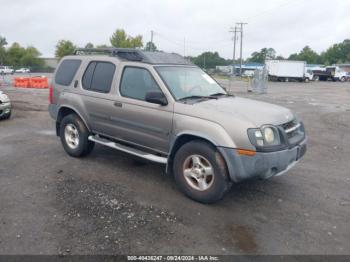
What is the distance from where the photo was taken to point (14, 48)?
81.4 metres

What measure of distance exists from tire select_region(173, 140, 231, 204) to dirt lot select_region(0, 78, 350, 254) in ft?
0.53

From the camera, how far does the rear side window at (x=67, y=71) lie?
232 inches

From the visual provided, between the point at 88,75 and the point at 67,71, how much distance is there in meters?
0.65

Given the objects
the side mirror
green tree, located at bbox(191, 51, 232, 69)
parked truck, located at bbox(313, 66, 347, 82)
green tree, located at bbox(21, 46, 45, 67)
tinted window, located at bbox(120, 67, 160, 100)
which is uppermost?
green tree, located at bbox(191, 51, 232, 69)

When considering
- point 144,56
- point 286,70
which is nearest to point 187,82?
point 144,56

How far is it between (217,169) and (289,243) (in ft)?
3.79

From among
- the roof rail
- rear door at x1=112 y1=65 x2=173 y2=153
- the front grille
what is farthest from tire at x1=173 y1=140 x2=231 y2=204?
the roof rail

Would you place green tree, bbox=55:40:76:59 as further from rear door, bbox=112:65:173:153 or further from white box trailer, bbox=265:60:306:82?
rear door, bbox=112:65:173:153

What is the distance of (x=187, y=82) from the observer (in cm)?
497

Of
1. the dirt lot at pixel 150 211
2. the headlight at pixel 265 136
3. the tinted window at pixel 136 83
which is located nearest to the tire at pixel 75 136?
the dirt lot at pixel 150 211

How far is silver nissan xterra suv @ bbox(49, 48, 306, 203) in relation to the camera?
3.90m

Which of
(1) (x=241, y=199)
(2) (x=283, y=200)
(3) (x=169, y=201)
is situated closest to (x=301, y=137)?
(2) (x=283, y=200)

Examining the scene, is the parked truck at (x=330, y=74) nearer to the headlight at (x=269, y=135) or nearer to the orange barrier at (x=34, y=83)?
the orange barrier at (x=34, y=83)

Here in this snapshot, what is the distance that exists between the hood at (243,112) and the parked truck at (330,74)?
58010 mm
